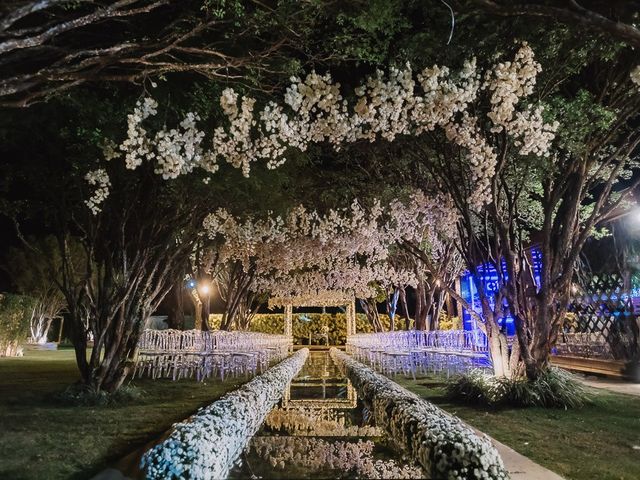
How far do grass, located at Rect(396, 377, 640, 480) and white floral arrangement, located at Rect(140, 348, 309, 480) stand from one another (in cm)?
294

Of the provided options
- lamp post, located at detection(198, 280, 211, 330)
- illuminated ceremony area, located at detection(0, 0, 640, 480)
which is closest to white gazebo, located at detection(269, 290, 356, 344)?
lamp post, located at detection(198, 280, 211, 330)

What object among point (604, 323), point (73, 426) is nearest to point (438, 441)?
point (73, 426)

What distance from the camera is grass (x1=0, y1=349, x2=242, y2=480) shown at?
4188 mm

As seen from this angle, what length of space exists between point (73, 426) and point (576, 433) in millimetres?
6242

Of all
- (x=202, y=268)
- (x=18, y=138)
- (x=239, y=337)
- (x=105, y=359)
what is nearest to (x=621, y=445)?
(x=105, y=359)

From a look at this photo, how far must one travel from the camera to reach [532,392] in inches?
290

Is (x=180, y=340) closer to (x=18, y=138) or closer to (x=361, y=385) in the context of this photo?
(x=361, y=385)

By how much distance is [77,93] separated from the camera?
6.10 m

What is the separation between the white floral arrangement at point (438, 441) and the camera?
11.5 ft

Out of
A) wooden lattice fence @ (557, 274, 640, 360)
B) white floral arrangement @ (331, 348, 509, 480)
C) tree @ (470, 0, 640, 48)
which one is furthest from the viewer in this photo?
wooden lattice fence @ (557, 274, 640, 360)

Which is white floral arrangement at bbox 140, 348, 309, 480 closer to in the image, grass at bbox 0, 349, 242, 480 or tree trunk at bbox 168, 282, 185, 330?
grass at bbox 0, 349, 242, 480

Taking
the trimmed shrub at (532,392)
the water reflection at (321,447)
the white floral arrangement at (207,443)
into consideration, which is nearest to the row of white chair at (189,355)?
the water reflection at (321,447)

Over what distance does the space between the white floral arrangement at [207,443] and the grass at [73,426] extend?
32.2 inches

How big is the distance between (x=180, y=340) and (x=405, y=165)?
7230 mm
